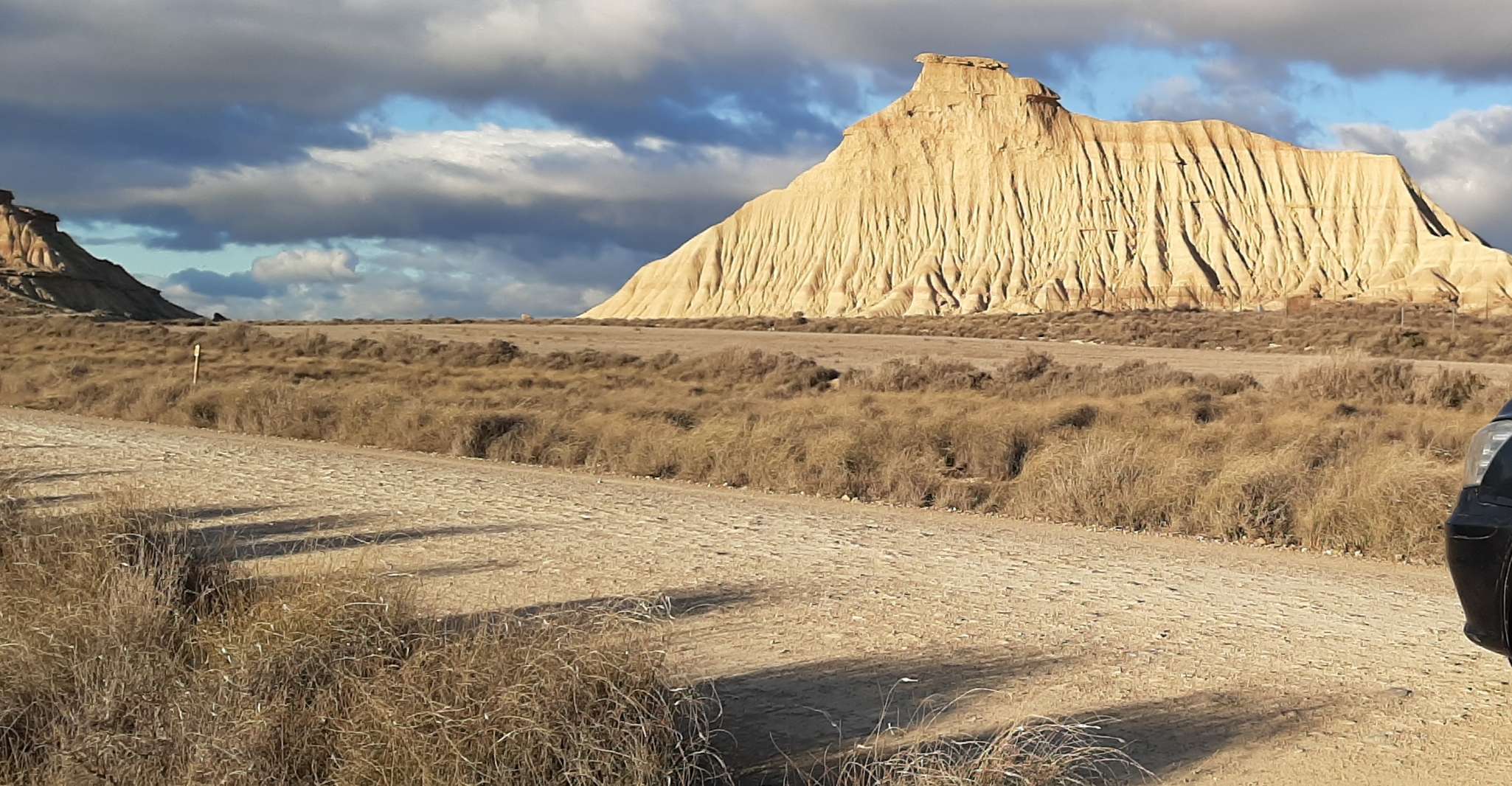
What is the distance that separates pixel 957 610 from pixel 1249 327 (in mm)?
56098

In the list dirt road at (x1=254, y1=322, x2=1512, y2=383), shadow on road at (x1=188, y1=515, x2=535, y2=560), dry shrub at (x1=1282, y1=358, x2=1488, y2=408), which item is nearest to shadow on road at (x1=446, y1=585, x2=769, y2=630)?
shadow on road at (x1=188, y1=515, x2=535, y2=560)

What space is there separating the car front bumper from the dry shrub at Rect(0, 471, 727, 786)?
3081 millimetres

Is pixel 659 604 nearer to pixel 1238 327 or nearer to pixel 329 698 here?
pixel 329 698

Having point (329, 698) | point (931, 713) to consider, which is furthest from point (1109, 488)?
point (329, 698)

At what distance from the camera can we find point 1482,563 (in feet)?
16.8

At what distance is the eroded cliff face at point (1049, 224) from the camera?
9144 centimetres

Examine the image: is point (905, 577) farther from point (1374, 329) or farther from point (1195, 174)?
point (1195, 174)

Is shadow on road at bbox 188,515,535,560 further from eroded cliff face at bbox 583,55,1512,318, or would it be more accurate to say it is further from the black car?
eroded cliff face at bbox 583,55,1512,318

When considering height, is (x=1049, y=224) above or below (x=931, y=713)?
above

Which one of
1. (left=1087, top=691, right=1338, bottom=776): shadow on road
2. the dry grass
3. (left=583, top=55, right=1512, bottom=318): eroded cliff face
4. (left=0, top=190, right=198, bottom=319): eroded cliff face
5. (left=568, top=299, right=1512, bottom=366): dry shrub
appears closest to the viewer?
(left=1087, top=691, right=1338, bottom=776): shadow on road

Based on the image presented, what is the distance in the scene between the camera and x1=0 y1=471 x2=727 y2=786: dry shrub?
4.48 metres

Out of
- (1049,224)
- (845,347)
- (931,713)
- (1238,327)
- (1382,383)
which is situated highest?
(1049,224)

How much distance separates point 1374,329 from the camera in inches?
2127

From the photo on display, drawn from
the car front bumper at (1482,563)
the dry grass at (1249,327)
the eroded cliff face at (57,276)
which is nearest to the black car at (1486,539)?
the car front bumper at (1482,563)
